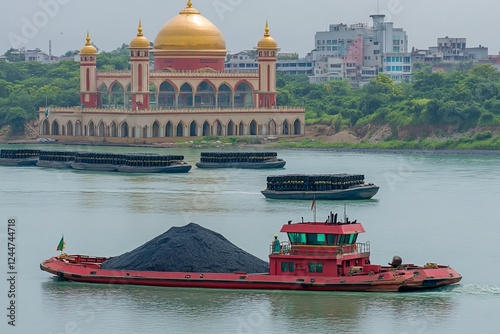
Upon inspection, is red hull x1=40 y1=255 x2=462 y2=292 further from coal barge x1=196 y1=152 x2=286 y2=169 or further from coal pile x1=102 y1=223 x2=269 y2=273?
coal barge x1=196 y1=152 x2=286 y2=169

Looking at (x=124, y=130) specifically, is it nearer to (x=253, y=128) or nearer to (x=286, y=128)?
(x=253, y=128)

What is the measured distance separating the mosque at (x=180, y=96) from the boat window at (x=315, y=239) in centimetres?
7143

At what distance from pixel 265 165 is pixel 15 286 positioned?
151 ft

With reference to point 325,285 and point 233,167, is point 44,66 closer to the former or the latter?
point 233,167

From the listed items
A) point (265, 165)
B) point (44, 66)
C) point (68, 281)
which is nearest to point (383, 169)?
point (265, 165)

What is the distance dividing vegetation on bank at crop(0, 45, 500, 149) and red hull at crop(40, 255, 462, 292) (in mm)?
61140

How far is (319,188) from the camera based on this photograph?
69188 millimetres

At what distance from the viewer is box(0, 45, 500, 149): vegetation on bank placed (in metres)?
108

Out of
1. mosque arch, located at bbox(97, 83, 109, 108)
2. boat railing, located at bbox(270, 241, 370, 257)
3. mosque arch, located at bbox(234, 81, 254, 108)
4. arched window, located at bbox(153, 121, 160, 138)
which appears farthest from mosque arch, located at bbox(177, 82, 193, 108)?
boat railing, located at bbox(270, 241, 370, 257)

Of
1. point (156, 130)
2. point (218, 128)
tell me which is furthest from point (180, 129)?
point (218, 128)

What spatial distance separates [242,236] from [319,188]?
54.8 feet

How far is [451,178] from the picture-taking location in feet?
260

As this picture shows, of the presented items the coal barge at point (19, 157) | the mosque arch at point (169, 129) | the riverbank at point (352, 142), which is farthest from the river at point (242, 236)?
the mosque arch at point (169, 129)

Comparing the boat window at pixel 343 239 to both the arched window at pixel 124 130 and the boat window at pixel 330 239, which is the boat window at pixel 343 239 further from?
the arched window at pixel 124 130
